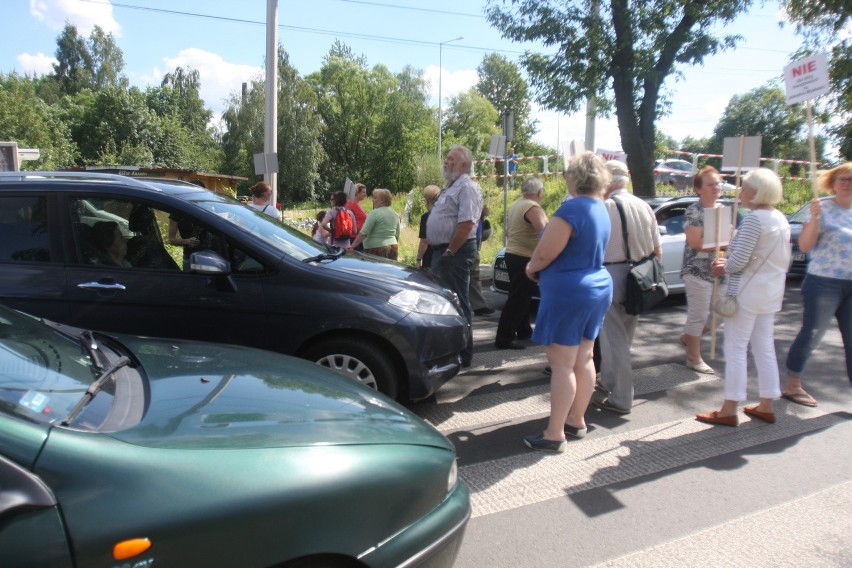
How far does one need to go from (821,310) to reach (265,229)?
4163 mm

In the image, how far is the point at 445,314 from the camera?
4453 mm

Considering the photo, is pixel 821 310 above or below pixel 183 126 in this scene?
below

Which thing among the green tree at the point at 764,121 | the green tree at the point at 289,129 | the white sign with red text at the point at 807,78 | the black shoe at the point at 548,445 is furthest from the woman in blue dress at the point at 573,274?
the green tree at the point at 289,129

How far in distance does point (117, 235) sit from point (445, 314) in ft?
7.52

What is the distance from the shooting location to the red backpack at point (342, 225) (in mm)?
9367

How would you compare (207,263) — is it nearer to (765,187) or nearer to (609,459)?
(609,459)

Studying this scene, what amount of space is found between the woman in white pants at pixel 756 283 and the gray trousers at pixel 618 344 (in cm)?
64

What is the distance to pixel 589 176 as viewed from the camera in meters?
3.68

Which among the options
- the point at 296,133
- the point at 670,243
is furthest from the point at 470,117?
the point at 670,243

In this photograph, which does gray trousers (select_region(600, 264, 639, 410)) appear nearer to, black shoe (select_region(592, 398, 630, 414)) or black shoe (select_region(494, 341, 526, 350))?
black shoe (select_region(592, 398, 630, 414))

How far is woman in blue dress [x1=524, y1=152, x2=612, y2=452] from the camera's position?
144 inches

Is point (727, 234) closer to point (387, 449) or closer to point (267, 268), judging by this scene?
point (267, 268)

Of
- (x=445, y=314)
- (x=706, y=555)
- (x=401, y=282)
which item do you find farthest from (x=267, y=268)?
(x=706, y=555)

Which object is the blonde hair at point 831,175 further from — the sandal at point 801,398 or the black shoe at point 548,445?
the black shoe at point 548,445
